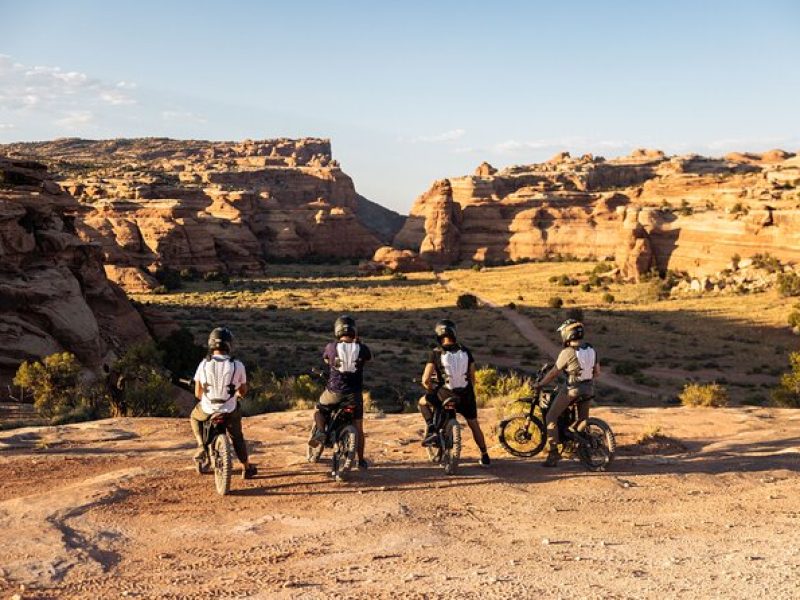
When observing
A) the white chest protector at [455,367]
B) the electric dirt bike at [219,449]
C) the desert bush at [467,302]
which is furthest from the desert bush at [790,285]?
the electric dirt bike at [219,449]

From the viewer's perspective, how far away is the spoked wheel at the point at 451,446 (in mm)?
10109

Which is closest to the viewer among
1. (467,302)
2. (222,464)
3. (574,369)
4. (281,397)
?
(222,464)

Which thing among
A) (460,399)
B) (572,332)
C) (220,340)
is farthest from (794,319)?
(220,340)

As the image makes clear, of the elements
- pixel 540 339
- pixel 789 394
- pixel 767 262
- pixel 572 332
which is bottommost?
pixel 540 339

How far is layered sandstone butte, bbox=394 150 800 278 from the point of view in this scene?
201 ft

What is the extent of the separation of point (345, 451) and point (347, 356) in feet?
3.97

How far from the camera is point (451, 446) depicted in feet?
33.3

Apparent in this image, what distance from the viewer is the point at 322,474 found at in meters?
9.96

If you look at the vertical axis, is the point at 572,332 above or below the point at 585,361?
above

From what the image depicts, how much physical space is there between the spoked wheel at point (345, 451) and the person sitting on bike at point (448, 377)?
107cm

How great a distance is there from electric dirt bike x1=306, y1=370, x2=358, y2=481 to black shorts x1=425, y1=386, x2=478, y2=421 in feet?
3.81

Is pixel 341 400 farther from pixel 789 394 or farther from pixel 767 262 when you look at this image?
pixel 767 262

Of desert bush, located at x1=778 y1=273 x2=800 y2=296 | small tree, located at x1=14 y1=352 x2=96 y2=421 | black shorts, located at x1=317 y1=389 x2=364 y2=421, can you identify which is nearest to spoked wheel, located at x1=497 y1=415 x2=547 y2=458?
black shorts, located at x1=317 y1=389 x2=364 y2=421

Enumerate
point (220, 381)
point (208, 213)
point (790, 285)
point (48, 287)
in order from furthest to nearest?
1. point (208, 213)
2. point (790, 285)
3. point (48, 287)
4. point (220, 381)
